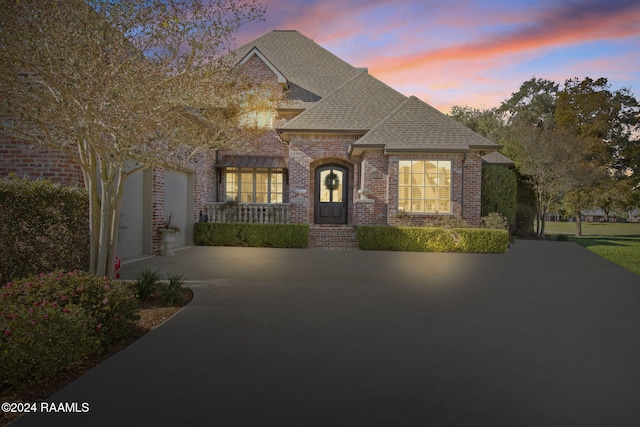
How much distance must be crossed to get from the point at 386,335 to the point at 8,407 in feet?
11.8

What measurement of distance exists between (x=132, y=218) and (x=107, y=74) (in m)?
7.19

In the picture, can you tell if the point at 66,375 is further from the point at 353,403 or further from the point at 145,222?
the point at 145,222

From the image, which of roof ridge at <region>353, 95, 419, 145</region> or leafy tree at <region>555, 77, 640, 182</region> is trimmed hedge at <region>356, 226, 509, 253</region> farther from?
leafy tree at <region>555, 77, 640, 182</region>

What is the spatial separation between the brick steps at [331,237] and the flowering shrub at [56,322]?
11636mm

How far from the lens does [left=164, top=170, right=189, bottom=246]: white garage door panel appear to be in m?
14.2

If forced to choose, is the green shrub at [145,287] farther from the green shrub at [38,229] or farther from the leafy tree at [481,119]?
the leafy tree at [481,119]

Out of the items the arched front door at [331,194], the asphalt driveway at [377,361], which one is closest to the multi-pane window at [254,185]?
the arched front door at [331,194]

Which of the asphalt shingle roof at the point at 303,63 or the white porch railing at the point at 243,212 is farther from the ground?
the asphalt shingle roof at the point at 303,63

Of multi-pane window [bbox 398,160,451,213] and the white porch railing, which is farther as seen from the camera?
the white porch railing

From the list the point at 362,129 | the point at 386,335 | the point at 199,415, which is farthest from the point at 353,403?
the point at 362,129

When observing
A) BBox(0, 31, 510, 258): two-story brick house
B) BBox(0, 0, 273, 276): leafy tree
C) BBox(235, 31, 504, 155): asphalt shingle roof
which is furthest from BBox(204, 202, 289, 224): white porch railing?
BBox(0, 0, 273, 276): leafy tree

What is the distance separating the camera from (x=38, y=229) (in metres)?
6.66

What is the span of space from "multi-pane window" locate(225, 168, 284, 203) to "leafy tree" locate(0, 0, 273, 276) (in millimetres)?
12809

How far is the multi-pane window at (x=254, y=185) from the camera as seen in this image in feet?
65.9
